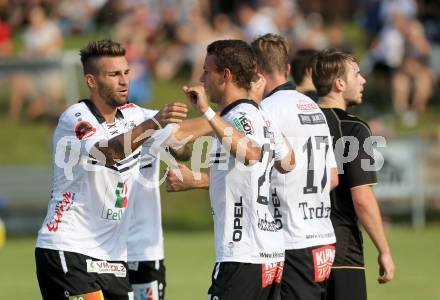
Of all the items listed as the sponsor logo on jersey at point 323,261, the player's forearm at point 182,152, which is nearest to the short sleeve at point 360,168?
the sponsor logo on jersey at point 323,261

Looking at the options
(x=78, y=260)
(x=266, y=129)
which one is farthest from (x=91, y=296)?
(x=266, y=129)

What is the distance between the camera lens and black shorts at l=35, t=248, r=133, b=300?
7418 millimetres

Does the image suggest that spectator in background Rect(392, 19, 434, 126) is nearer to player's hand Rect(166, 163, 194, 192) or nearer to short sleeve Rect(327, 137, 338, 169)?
short sleeve Rect(327, 137, 338, 169)

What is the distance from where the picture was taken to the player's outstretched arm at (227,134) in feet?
21.3

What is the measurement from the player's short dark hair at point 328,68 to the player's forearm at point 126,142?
5.91ft

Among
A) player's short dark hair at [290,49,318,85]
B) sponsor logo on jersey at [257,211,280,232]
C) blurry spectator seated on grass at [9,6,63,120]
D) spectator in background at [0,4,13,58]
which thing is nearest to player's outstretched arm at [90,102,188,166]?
sponsor logo on jersey at [257,211,280,232]

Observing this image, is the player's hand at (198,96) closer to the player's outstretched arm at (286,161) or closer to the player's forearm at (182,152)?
the player's outstretched arm at (286,161)

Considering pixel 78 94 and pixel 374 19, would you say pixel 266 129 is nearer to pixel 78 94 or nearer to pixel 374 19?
pixel 78 94

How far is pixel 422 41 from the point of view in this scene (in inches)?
891

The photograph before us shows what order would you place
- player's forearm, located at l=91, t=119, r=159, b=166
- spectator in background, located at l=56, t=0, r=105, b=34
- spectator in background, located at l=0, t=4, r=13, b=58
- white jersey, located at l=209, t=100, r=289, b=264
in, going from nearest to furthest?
1. player's forearm, located at l=91, t=119, r=159, b=166
2. white jersey, located at l=209, t=100, r=289, b=264
3. spectator in background, located at l=0, t=4, r=13, b=58
4. spectator in background, located at l=56, t=0, r=105, b=34

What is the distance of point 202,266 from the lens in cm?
1475

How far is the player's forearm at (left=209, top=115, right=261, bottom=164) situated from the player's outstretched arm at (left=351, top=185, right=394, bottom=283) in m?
1.27

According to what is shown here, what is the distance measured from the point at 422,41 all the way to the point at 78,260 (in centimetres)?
1648

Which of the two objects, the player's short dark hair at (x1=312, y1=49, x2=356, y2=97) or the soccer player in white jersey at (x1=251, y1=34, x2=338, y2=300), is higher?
the player's short dark hair at (x1=312, y1=49, x2=356, y2=97)
